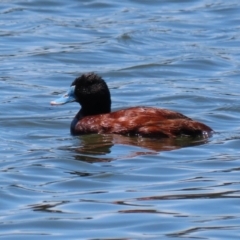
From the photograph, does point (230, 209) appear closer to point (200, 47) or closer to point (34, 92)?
point (34, 92)

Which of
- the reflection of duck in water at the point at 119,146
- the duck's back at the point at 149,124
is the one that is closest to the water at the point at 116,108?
the reflection of duck in water at the point at 119,146

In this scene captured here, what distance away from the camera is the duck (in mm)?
13102

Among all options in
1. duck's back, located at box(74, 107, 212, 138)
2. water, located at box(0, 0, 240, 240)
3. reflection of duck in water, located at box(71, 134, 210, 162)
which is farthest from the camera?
duck's back, located at box(74, 107, 212, 138)

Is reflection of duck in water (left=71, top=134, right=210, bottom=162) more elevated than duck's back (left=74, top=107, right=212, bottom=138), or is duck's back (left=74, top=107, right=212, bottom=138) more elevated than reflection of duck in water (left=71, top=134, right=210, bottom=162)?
duck's back (left=74, top=107, right=212, bottom=138)

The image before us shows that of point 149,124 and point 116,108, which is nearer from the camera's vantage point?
point 149,124

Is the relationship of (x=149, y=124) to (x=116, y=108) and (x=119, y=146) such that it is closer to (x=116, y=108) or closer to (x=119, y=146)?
(x=119, y=146)

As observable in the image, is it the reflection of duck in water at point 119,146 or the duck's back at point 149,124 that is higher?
the duck's back at point 149,124

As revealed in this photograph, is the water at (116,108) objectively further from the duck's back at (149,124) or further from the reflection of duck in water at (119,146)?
the duck's back at (149,124)

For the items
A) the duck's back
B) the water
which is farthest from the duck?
the water

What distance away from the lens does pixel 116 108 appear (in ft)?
52.0

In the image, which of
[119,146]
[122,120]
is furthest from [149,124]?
[119,146]

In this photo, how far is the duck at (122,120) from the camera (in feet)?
43.0

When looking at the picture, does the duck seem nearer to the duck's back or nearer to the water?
the duck's back

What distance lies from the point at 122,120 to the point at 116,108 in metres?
2.54
